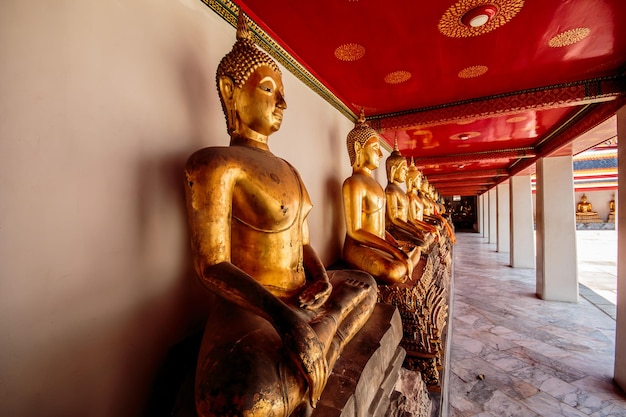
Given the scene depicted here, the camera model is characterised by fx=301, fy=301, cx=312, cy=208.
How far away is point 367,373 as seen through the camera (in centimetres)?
118

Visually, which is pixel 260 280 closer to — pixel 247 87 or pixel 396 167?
pixel 247 87

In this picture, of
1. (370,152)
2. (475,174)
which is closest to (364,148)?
(370,152)

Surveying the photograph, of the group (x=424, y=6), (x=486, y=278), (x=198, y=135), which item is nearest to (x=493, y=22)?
(x=424, y=6)

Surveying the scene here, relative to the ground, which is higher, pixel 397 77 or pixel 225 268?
pixel 397 77

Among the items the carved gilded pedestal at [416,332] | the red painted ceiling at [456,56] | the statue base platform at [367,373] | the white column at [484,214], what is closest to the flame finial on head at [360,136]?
the red painted ceiling at [456,56]

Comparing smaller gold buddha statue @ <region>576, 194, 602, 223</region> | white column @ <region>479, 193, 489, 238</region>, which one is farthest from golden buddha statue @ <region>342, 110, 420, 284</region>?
smaller gold buddha statue @ <region>576, 194, 602, 223</region>

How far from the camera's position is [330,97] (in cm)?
278

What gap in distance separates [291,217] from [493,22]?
1721 millimetres

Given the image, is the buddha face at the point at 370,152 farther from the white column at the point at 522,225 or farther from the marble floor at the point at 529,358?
the white column at the point at 522,225

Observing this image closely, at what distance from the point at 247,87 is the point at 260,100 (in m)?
0.08

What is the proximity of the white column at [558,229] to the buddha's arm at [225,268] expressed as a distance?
6.07 metres

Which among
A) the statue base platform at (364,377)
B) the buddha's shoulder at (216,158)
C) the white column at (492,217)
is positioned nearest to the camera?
the statue base platform at (364,377)

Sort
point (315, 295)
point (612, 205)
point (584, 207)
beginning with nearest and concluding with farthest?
point (315, 295) → point (612, 205) → point (584, 207)

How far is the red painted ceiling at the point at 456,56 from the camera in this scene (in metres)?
1.71
